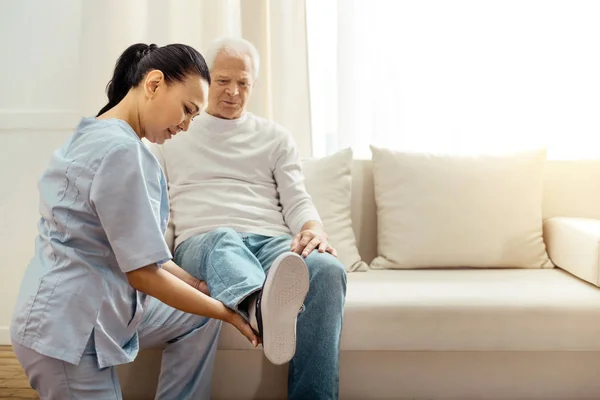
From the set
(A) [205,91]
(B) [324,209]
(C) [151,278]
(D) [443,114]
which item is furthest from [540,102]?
(C) [151,278]

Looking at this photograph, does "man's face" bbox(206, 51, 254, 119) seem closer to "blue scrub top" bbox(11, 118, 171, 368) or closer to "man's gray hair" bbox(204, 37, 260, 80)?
"man's gray hair" bbox(204, 37, 260, 80)

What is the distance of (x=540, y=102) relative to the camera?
118 inches

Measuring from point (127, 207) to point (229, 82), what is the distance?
3.64ft

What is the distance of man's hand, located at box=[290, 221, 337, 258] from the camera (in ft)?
6.45

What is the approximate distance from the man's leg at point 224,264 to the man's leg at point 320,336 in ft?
0.56

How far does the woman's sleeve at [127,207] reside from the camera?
1.24 metres

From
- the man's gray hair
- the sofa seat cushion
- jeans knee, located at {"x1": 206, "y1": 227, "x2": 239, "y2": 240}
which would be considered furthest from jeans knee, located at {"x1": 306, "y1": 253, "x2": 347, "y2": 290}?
the man's gray hair

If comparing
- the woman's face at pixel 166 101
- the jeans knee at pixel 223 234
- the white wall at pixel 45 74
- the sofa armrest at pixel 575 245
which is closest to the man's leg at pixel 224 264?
the jeans knee at pixel 223 234

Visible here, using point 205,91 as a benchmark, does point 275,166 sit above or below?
below

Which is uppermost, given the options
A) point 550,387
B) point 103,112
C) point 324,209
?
point 103,112

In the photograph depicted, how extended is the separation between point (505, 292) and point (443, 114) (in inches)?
46.7

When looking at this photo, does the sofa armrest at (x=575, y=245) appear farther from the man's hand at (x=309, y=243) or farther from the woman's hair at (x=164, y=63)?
the woman's hair at (x=164, y=63)

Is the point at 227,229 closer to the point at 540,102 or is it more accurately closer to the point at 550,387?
the point at 550,387

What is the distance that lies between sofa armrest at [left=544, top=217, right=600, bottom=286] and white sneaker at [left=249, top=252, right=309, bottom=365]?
115 cm
